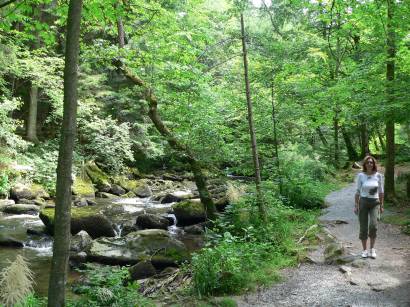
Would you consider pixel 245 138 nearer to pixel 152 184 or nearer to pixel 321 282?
pixel 321 282

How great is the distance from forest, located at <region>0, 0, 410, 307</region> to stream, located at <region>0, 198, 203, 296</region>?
6 centimetres

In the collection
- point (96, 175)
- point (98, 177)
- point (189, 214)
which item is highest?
point (96, 175)

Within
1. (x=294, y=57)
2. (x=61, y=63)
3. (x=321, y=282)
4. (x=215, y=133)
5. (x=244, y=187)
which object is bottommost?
(x=321, y=282)

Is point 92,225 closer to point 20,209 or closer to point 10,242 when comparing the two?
point 10,242

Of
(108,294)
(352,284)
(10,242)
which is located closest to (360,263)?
(352,284)

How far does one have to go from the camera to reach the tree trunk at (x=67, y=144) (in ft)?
10.9

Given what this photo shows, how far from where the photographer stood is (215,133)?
11.0 m

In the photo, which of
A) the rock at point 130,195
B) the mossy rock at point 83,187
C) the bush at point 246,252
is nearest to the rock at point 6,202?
the mossy rock at point 83,187

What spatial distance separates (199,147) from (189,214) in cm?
429

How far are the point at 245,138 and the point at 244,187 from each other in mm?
2826

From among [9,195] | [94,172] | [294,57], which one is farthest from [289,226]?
[94,172]

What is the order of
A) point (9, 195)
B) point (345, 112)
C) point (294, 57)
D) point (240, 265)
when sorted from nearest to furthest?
point (240, 265), point (294, 57), point (345, 112), point (9, 195)

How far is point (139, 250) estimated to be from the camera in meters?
10.3

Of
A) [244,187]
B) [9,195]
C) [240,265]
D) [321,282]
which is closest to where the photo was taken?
[321,282]
